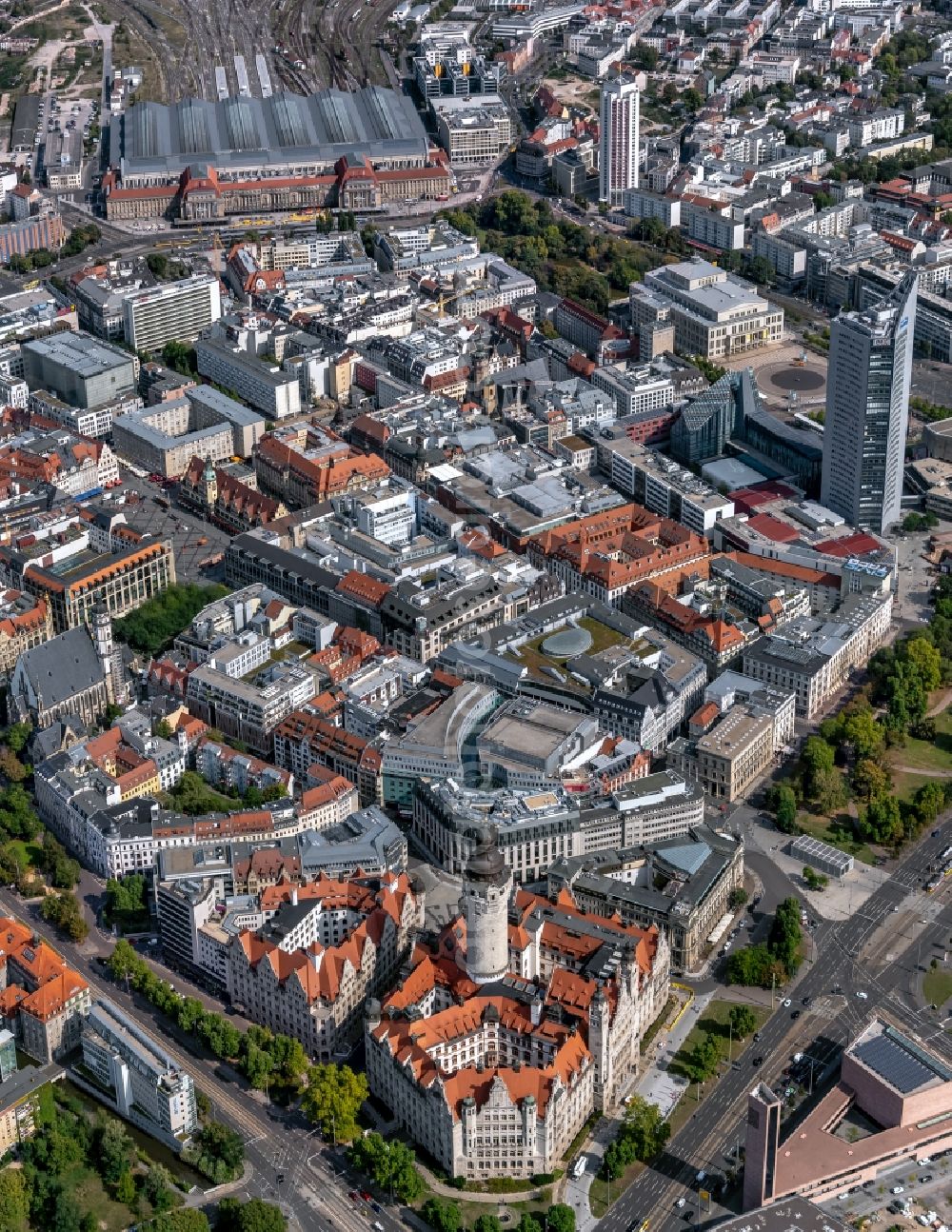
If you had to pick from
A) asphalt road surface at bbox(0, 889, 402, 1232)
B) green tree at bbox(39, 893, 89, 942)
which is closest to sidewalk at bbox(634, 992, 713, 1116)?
asphalt road surface at bbox(0, 889, 402, 1232)

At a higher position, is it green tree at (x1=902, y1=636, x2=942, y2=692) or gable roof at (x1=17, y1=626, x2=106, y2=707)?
gable roof at (x1=17, y1=626, x2=106, y2=707)

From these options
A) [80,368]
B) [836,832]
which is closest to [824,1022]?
[836,832]

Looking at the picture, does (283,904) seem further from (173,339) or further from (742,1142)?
(173,339)

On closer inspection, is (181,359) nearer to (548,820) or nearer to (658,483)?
(658,483)

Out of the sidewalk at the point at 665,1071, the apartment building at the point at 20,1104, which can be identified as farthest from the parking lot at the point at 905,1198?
the apartment building at the point at 20,1104

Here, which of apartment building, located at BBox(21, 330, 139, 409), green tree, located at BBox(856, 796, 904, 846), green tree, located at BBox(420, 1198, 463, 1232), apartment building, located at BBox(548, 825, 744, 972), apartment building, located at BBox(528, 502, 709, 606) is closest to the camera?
green tree, located at BBox(420, 1198, 463, 1232)

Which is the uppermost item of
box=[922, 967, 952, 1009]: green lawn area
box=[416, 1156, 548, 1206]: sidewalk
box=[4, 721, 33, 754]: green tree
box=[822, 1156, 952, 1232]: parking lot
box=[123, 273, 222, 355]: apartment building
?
box=[123, 273, 222, 355]: apartment building

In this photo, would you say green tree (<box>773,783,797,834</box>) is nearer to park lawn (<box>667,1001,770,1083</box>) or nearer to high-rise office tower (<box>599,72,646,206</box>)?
Result: park lawn (<box>667,1001,770,1083</box>)

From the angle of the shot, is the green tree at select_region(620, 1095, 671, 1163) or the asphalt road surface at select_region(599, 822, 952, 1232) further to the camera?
the green tree at select_region(620, 1095, 671, 1163)
